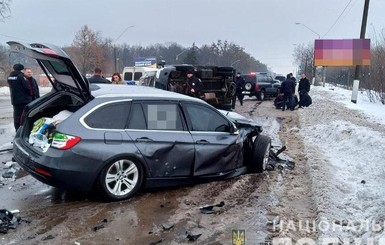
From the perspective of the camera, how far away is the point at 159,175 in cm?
558

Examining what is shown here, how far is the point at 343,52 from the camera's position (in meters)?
27.0

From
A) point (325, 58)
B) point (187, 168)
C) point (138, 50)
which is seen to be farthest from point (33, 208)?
point (138, 50)

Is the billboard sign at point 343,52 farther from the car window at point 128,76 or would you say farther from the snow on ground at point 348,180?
the car window at point 128,76

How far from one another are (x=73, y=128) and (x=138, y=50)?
10886cm

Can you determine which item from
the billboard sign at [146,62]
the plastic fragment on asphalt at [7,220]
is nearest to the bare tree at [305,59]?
the billboard sign at [146,62]

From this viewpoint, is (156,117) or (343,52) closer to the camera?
(156,117)

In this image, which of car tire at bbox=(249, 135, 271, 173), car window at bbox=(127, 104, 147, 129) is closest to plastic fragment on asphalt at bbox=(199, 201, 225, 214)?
car window at bbox=(127, 104, 147, 129)

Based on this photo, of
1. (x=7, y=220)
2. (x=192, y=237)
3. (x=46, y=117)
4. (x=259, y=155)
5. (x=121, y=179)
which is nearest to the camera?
(x=192, y=237)

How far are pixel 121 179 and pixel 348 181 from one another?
3.53 meters

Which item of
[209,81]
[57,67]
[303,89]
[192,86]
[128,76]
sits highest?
[57,67]

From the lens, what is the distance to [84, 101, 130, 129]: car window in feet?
16.9

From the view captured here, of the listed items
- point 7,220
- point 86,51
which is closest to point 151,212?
point 7,220

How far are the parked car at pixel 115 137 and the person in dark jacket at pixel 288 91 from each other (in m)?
12.4

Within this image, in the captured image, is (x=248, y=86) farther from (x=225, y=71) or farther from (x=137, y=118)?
(x=137, y=118)
